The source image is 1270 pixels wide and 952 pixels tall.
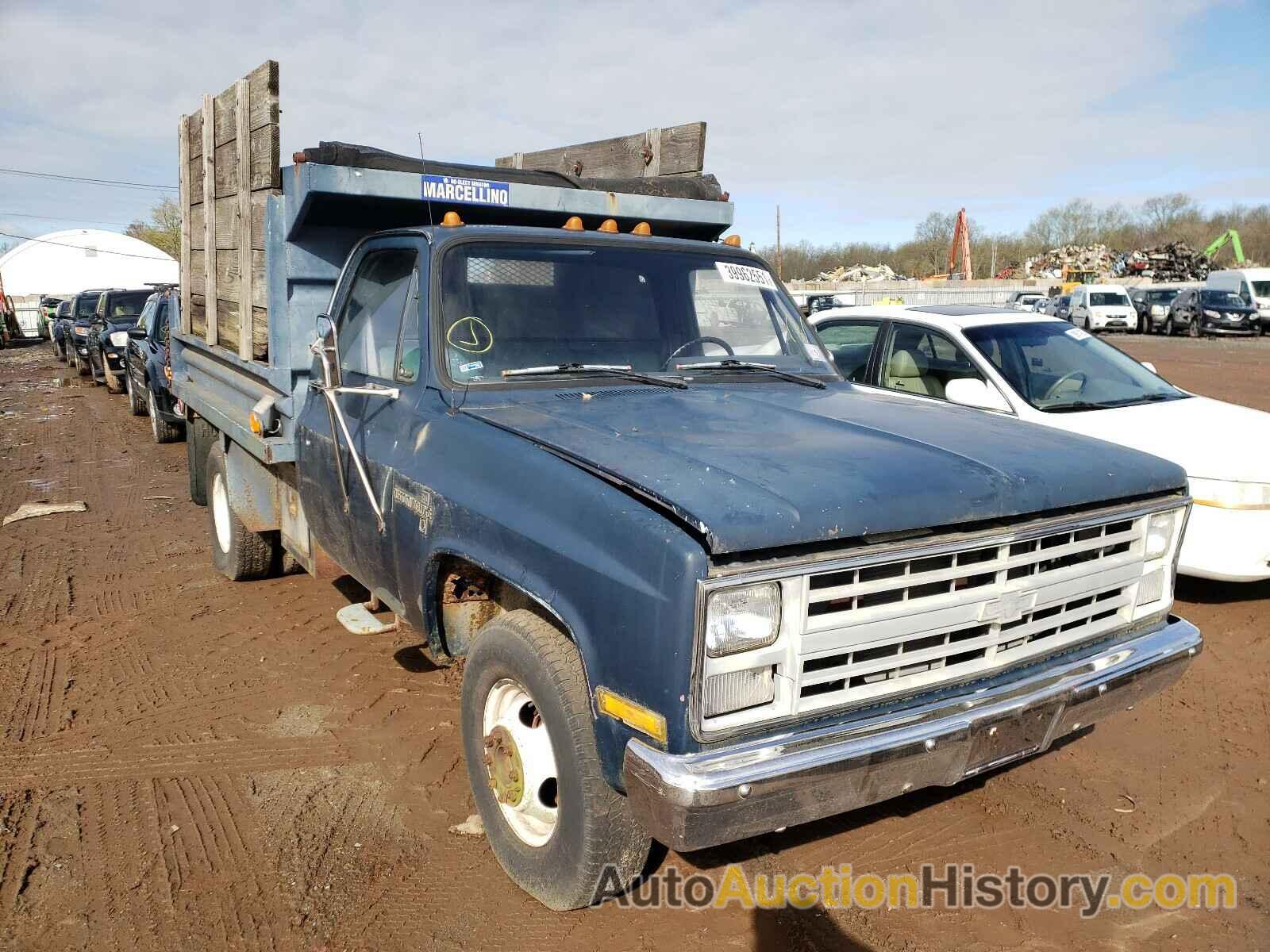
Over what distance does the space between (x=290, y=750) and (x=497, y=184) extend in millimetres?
2652

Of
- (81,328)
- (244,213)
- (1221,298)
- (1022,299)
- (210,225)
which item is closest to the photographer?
(244,213)

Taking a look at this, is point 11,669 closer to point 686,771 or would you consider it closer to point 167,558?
point 167,558

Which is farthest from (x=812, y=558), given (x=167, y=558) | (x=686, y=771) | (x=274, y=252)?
(x=167, y=558)

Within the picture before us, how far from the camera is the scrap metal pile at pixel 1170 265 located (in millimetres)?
53094

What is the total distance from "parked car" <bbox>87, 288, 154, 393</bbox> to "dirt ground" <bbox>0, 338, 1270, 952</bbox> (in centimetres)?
1328

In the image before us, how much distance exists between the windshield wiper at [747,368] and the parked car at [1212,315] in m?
33.7

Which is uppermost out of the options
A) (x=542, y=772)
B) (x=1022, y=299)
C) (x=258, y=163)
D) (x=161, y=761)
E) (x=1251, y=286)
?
(x=1251, y=286)

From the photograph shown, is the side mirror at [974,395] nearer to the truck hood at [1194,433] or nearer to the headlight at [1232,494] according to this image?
the truck hood at [1194,433]

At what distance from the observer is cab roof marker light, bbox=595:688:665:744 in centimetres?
234

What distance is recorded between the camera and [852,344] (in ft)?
23.7

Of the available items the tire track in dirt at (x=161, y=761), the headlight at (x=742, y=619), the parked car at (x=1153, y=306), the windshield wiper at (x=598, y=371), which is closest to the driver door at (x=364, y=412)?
the windshield wiper at (x=598, y=371)

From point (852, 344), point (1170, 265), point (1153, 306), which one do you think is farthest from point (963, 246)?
point (852, 344)

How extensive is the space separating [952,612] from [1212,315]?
115 ft

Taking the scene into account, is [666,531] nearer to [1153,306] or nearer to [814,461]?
[814,461]
